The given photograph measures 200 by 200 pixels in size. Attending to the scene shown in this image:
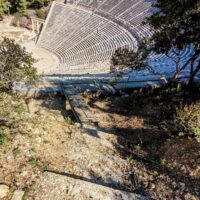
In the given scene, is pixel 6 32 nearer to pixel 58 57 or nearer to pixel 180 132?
pixel 58 57

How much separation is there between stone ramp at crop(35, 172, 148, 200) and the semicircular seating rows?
897 inches

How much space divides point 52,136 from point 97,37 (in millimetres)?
32945

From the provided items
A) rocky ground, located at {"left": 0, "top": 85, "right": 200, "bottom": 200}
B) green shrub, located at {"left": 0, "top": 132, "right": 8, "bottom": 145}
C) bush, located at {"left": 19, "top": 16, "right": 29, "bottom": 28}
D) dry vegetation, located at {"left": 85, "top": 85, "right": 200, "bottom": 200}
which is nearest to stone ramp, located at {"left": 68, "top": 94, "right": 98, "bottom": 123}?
dry vegetation, located at {"left": 85, "top": 85, "right": 200, "bottom": 200}

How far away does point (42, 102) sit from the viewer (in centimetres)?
1959

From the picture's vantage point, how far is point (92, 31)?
150 feet

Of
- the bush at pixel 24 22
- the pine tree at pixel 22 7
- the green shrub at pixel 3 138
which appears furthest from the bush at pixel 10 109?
the pine tree at pixel 22 7

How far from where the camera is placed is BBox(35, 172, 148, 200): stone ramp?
30.0 feet

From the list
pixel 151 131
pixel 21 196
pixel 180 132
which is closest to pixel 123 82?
pixel 151 131

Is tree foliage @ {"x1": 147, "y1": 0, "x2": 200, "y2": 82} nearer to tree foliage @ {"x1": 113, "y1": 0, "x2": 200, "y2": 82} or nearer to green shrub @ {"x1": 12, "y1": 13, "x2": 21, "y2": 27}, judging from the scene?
tree foliage @ {"x1": 113, "y1": 0, "x2": 200, "y2": 82}

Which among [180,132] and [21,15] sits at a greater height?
[21,15]

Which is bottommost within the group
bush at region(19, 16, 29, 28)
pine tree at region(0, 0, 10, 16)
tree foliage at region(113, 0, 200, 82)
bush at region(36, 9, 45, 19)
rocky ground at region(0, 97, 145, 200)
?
rocky ground at region(0, 97, 145, 200)

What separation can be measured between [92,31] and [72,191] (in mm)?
38066

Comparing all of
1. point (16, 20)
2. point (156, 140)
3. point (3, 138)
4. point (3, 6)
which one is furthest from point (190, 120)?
point (3, 6)

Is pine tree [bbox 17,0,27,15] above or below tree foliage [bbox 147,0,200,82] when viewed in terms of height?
above
